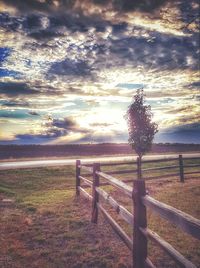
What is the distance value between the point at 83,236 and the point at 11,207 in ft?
14.4

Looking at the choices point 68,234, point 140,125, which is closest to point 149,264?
point 68,234

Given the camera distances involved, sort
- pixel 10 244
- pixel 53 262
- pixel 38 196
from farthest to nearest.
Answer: pixel 38 196
pixel 10 244
pixel 53 262

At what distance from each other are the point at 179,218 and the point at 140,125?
2428cm

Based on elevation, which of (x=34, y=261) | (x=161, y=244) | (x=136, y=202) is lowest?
(x=34, y=261)

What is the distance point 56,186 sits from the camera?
16.2 m

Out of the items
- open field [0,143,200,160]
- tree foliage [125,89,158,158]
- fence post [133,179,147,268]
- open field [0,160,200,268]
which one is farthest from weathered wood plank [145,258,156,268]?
open field [0,143,200,160]

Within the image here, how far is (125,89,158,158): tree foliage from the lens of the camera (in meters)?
27.4

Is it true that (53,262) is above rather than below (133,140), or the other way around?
below

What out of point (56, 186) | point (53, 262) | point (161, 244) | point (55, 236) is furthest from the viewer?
point (56, 186)

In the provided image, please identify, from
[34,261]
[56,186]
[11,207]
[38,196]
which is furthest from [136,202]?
[56,186]

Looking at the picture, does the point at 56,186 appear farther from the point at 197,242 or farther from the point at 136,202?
the point at 136,202

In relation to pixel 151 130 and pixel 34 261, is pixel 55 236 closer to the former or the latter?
pixel 34 261

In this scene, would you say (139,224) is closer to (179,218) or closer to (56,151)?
(179,218)

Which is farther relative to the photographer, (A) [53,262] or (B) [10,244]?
(B) [10,244]
